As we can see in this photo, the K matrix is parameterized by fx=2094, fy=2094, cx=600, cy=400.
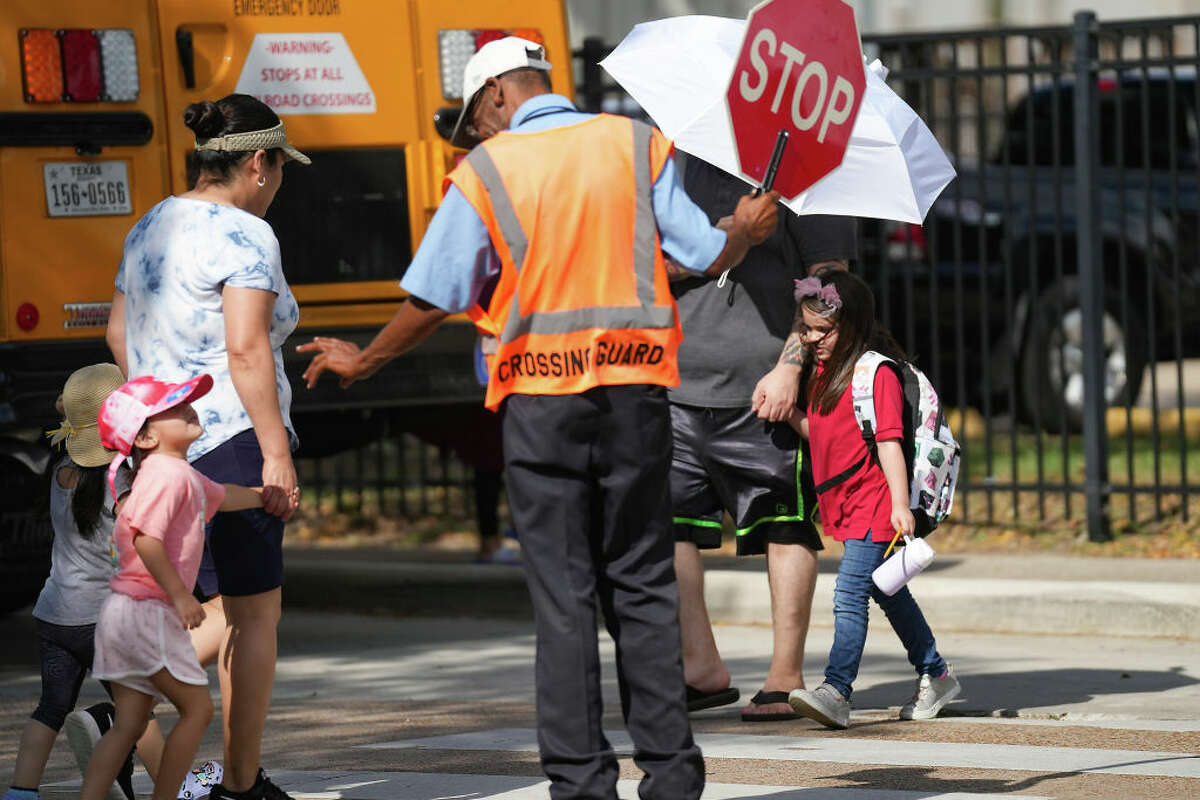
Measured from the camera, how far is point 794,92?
4.95m

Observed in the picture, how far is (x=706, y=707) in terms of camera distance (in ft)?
21.8

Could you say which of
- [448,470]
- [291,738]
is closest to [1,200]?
[291,738]

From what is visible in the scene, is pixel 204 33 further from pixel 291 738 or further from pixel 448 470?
pixel 448 470

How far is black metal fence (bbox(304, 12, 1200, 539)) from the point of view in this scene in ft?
32.3

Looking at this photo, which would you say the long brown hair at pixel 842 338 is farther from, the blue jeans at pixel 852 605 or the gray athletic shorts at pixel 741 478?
the blue jeans at pixel 852 605

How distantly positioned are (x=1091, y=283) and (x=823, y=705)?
4459mm

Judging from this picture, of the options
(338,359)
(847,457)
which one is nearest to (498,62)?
(338,359)

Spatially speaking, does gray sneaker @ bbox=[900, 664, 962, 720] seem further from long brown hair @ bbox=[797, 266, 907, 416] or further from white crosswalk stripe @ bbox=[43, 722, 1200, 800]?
long brown hair @ bbox=[797, 266, 907, 416]

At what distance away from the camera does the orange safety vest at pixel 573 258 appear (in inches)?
178

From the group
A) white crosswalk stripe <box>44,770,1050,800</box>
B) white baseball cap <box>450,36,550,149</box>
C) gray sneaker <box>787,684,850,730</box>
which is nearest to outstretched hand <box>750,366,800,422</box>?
gray sneaker <box>787,684,850,730</box>

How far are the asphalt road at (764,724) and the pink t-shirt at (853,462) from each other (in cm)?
61

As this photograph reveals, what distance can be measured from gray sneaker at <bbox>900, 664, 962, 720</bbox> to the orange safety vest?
2192 mm

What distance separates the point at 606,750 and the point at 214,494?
3.53 ft

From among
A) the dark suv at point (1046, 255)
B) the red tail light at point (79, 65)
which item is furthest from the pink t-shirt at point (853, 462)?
the dark suv at point (1046, 255)
